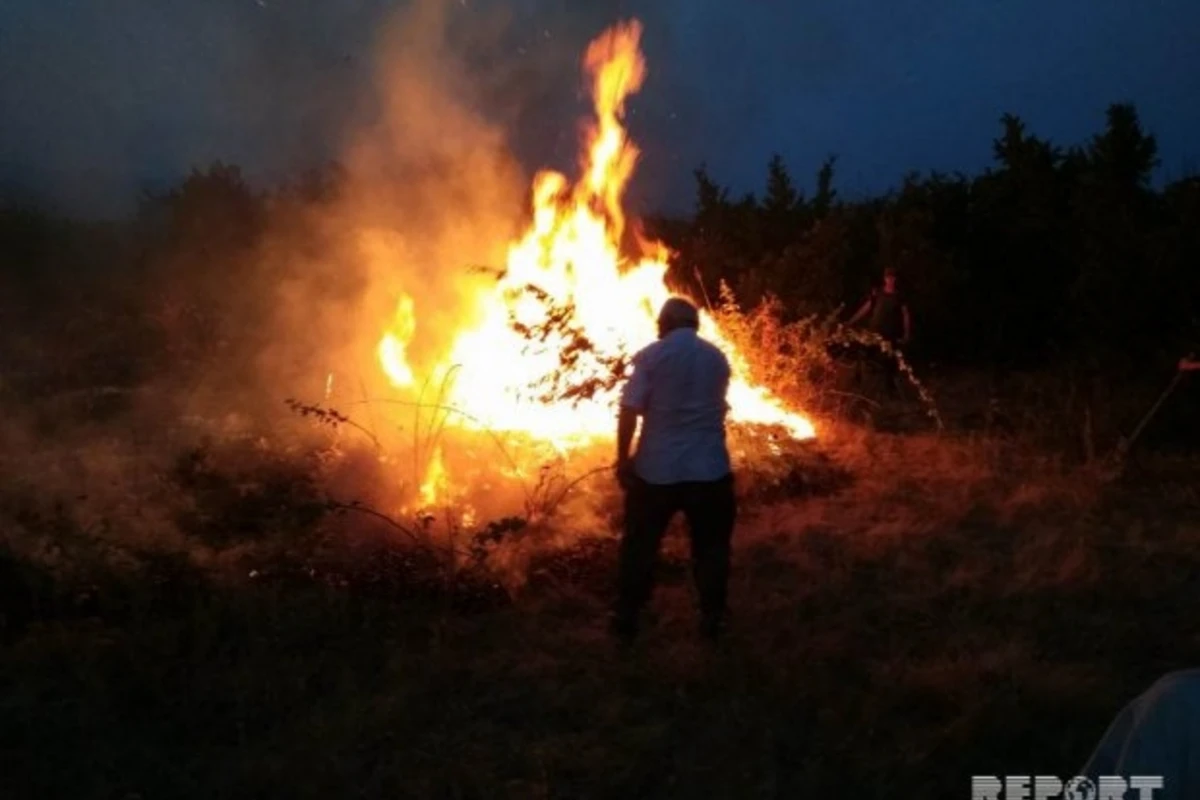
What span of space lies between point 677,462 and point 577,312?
3427mm

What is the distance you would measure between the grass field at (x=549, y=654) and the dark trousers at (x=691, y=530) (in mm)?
257

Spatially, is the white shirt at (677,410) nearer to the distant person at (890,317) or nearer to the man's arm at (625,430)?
the man's arm at (625,430)

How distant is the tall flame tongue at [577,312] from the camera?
8727 millimetres

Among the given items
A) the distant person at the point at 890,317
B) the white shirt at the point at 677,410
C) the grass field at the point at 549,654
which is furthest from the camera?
the distant person at the point at 890,317

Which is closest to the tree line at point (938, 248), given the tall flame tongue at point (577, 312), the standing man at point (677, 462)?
the tall flame tongue at point (577, 312)

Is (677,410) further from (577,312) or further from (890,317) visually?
(890,317)

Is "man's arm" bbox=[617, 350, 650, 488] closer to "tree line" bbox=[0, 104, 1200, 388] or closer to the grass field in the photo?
the grass field

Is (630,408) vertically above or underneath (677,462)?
above

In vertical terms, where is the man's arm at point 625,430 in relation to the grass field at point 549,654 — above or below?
above

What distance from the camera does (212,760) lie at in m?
4.39

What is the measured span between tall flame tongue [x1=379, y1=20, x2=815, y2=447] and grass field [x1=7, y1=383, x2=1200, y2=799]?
1641 mm

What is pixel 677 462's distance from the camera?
5.32 meters

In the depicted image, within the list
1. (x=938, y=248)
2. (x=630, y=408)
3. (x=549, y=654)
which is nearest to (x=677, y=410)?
(x=630, y=408)

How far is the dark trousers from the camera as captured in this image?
17.6 feet
